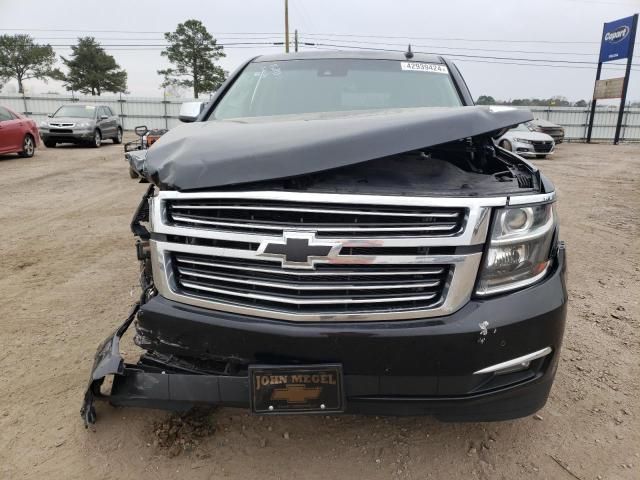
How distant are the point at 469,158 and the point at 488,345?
1016 mm

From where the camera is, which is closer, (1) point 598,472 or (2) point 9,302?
(1) point 598,472

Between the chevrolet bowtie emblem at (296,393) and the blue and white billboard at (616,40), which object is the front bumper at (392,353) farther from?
the blue and white billboard at (616,40)

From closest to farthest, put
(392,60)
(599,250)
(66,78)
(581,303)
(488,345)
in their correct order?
(488,345), (392,60), (581,303), (599,250), (66,78)

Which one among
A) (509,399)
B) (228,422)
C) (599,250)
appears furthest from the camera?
(599,250)

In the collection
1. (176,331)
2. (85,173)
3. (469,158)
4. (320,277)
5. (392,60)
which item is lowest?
(85,173)

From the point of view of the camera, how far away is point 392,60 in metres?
3.54

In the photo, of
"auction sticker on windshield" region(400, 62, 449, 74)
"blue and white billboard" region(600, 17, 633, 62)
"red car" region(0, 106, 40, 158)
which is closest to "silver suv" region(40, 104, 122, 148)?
"red car" region(0, 106, 40, 158)

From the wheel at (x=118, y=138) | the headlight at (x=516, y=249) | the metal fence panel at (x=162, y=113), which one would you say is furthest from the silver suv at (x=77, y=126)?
the headlight at (x=516, y=249)

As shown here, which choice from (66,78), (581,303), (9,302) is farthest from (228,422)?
(66,78)

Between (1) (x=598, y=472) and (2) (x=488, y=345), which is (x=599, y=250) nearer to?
(1) (x=598, y=472)

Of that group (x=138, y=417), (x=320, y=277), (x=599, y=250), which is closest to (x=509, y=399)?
(x=320, y=277)

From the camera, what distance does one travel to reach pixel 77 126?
16312mm

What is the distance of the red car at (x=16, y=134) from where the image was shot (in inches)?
484

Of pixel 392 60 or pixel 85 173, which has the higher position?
pixel 392 60
